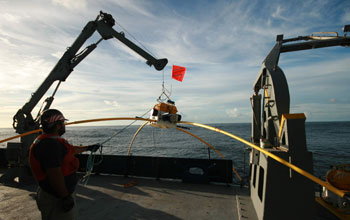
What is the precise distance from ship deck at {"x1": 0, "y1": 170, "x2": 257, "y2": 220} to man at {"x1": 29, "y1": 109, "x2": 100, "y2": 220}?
309 centimetres

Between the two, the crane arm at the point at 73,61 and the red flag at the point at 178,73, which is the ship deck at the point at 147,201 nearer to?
the crane arm at the point at 73,61

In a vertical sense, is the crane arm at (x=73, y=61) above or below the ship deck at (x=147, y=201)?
above

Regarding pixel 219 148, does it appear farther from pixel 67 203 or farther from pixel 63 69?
pixel 67 203

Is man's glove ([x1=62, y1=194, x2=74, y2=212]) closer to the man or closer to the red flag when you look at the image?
the man

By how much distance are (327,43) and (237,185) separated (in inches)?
249

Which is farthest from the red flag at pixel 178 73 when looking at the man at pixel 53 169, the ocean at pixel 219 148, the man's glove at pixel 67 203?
the man's glove at pixel 67 203

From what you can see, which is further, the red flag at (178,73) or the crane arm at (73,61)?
the crane arm at (73,61)

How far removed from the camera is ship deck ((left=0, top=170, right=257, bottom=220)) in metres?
5.71

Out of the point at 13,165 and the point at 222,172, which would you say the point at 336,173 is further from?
the point at 13,165

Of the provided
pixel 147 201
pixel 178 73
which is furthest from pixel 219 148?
pixel 147 201

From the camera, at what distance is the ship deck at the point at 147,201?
5707 millimetres

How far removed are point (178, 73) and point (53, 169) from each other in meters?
6.15

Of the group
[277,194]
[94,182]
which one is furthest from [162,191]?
[277,194]

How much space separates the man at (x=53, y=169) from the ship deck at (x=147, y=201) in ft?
10.1
